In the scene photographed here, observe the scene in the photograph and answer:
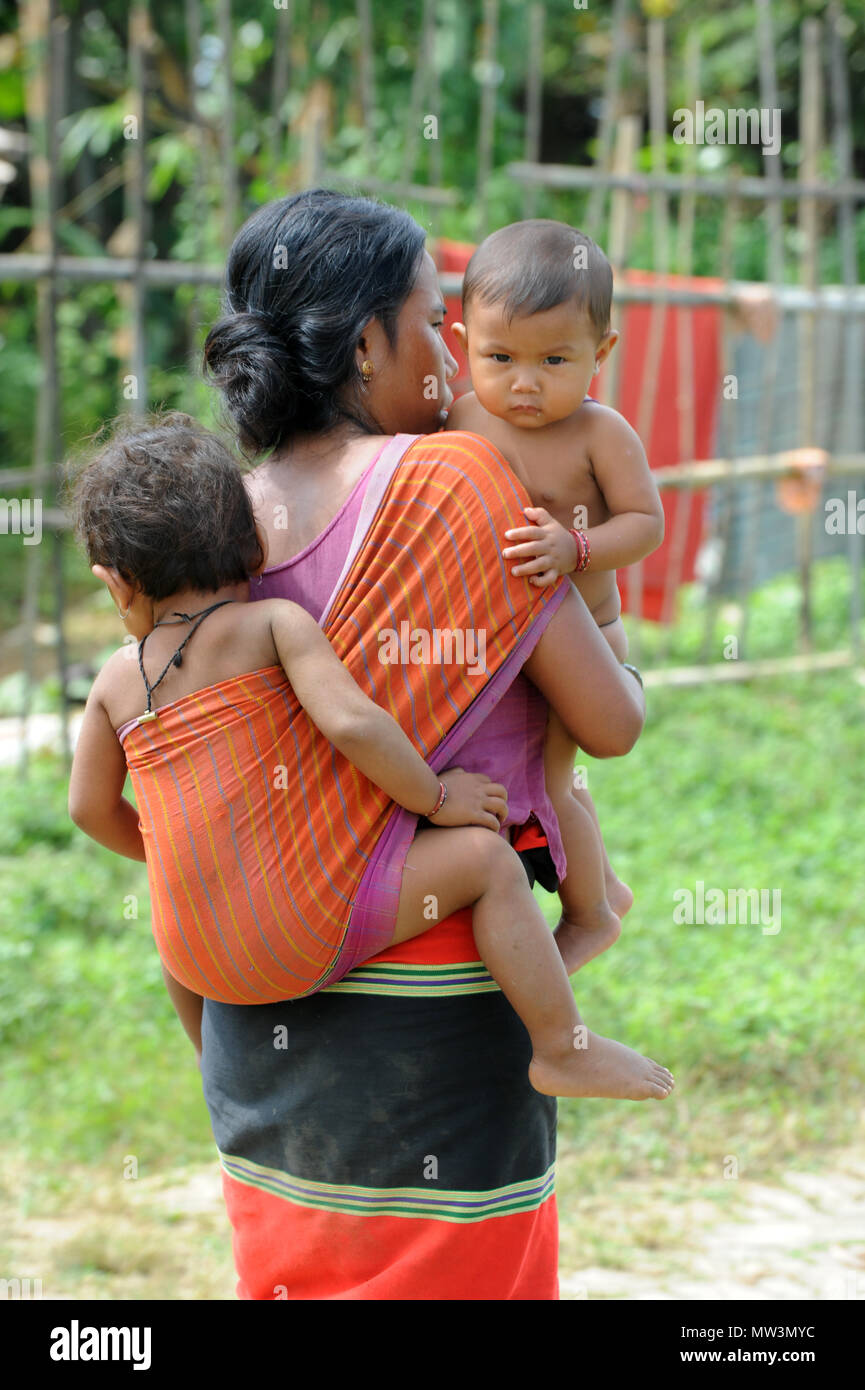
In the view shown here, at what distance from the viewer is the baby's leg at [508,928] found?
1.69 m

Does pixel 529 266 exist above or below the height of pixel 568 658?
above

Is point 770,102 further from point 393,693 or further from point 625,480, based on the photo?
point 393,693

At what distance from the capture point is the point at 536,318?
1864 millimetres

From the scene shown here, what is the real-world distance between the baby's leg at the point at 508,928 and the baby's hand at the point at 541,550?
Answer: 0.33 m

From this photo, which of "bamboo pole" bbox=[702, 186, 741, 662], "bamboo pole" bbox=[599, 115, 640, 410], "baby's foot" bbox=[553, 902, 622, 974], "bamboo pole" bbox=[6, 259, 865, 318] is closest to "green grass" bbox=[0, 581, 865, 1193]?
"baby's foot" bbox=[553, 902, 622, 974]

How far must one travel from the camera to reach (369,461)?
5.64 feet

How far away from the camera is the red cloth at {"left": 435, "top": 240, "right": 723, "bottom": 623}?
6.72m

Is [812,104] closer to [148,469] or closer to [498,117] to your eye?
[498,117]

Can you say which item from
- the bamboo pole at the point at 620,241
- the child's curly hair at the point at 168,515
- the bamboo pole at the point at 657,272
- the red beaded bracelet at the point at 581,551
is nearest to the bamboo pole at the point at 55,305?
the bamboo pole at the point at 620,241

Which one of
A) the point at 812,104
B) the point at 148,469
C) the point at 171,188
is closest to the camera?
the point at 148,469

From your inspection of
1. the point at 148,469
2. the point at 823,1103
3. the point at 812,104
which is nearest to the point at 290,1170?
the point at 148,469

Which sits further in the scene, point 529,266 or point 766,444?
point 766,444
